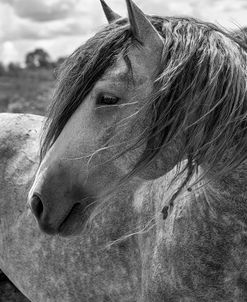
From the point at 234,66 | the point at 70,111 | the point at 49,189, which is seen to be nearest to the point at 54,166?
the point at 49,189

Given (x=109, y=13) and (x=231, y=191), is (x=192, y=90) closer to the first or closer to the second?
(x=231, y=191)

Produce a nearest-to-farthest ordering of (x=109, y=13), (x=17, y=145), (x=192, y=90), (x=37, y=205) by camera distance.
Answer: (x=192, y=90)
(x=37, y=205)
(x=109, y=13)
(x=17, y=145)

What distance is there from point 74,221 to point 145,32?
0.81 metres

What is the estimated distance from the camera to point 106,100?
2203mm

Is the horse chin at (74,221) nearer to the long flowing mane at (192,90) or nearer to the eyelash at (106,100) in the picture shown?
the long flowing mane at (192,90)

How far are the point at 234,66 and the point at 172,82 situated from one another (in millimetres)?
247

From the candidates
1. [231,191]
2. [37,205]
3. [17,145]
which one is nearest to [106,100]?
[37,205]

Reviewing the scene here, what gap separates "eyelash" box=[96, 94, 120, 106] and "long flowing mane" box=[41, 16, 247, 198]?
77 mm

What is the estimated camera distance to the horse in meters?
2.15

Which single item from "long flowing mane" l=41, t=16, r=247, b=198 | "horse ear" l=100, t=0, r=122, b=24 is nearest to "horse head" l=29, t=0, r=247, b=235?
"long flowing mane" l=41, t=16, r=247, b=198

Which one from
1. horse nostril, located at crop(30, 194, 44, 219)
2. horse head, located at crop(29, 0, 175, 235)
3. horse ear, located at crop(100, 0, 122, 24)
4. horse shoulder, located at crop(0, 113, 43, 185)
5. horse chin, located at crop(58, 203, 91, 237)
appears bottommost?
horse shoulder, located at crop(0, 113, 43, 185)

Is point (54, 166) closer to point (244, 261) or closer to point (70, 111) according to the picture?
point (70, 111)

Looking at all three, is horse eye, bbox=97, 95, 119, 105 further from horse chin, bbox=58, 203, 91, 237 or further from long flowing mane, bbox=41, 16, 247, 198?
horse chin, bbox=58, 203, 91, 237

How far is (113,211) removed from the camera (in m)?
3.03
